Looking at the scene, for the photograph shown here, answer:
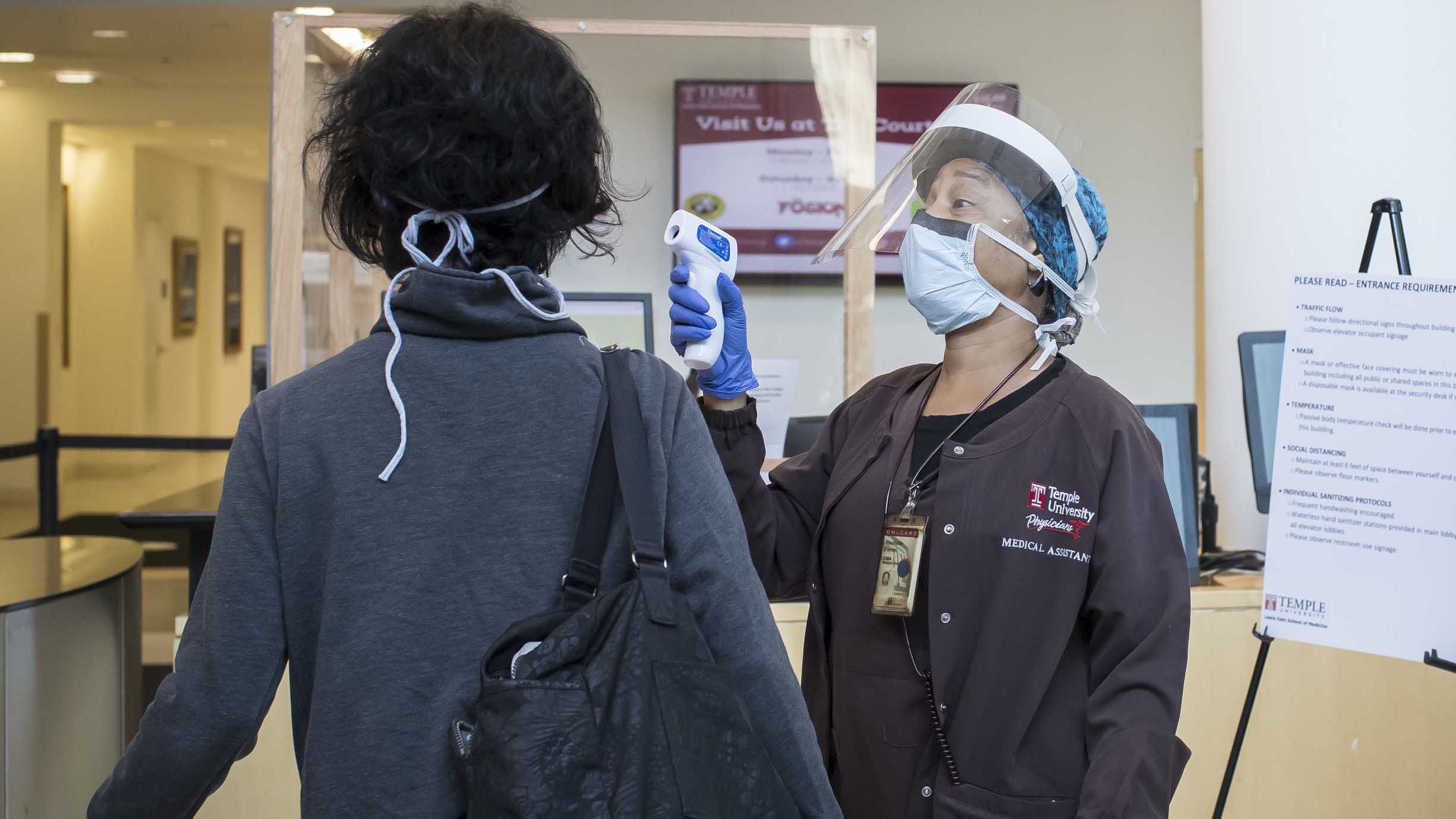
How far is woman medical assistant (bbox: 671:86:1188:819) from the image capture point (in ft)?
4.45

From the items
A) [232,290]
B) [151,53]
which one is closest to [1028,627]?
[151,53]

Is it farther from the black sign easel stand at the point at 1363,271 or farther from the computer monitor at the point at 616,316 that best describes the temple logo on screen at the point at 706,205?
the black sign easel stand at the point at 1363,271

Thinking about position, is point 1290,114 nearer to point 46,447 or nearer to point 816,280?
point 816,280

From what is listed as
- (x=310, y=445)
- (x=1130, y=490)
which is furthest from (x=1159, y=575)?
(x=310, y=445)

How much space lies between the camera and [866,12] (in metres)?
4.23

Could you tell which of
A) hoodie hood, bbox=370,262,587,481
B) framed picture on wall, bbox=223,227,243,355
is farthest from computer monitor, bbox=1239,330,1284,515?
framed picture on wall, bbox=223,227,243,355

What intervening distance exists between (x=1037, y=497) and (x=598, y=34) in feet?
5.48

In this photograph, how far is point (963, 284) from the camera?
1.57 m

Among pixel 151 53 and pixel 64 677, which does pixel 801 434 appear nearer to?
pixel 64 677

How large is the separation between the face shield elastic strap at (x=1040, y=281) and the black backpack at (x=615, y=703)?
0.77m

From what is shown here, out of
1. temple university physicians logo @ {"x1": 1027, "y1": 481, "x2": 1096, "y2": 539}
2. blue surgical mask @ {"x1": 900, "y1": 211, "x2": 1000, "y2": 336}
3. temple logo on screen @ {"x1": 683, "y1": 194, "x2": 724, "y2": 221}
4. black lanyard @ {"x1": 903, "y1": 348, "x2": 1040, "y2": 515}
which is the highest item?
temple logo on screen @ {"x1": 683, "y1": 194, "x2": 724, "y2": 221}

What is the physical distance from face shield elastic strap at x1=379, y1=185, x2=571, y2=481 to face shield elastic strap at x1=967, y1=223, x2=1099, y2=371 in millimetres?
773

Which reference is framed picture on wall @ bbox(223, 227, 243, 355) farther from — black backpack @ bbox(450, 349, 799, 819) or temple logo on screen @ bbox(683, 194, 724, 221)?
black backpack @ bbox(450, 349, 799, 819)

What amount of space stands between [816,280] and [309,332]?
1252mm
